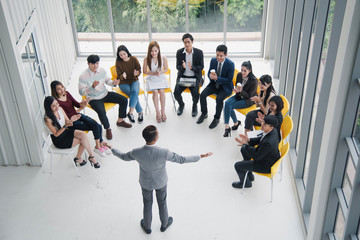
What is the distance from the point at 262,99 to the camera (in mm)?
6082

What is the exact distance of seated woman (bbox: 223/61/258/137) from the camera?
632 centimetres

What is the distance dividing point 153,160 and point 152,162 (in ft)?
0.09

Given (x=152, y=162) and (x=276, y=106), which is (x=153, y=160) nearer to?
(x=152, y=162)

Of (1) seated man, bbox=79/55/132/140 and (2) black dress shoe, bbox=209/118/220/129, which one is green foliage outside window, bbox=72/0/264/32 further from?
(2) black dress shoe, bbox=209/118/220/129

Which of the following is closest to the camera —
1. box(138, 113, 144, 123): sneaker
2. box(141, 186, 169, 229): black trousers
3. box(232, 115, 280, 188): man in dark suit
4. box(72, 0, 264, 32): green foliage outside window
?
box(141, 186, 169, 229): black trousers

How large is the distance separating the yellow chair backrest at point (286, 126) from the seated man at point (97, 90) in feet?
9.14

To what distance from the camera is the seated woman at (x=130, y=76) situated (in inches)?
278

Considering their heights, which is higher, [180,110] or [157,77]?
[157,77]

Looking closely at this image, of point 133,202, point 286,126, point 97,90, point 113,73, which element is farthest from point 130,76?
point 286,126

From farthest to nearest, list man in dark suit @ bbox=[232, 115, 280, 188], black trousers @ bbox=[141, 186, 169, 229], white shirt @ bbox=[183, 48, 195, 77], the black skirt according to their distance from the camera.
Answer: white shirt @ bbox=[183, 48, 195, 77] → the black skirt → man in dark suit @ bbox=[232, 115, 280, 188] → black trousers @ bbox=[141, 186, 169, 229]

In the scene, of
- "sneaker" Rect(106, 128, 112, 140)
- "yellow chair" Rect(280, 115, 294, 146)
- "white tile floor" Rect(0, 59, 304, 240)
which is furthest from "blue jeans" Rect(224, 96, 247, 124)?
"sneaker" Rect(106, 128, 112, 140)

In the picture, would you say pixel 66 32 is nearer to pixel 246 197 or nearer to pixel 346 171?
pixel 246 197

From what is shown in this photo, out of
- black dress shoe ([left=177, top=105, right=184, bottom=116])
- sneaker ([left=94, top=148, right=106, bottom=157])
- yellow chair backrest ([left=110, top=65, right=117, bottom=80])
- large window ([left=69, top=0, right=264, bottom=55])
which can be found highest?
large window ([left=69, top=0, right=264, bottom=55])

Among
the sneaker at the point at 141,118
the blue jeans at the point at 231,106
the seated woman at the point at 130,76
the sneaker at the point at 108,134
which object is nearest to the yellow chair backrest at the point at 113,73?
the seated woman at the point at 130,76
